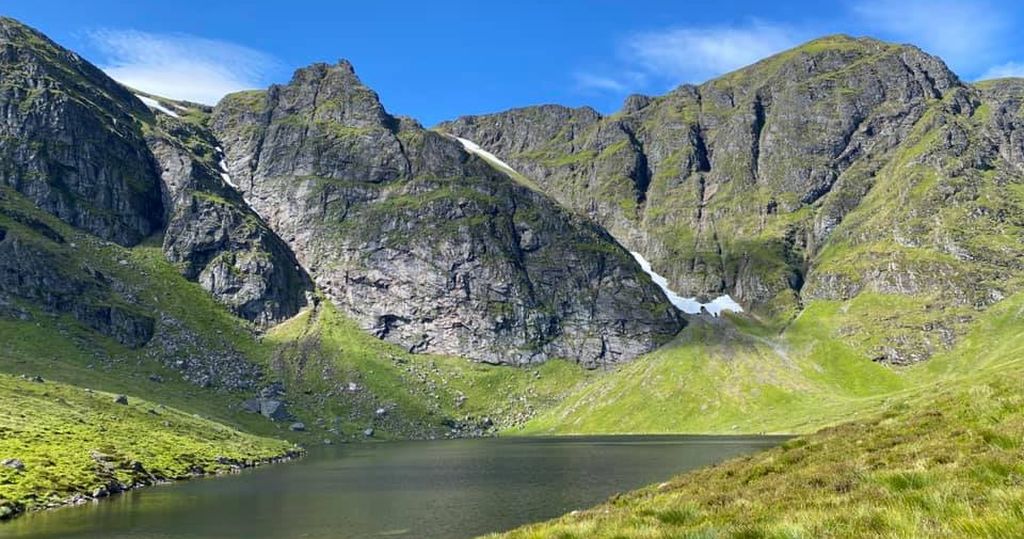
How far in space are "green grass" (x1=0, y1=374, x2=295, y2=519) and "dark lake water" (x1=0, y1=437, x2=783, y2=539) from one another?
5546 millimetres

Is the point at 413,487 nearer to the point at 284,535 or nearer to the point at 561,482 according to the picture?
the point at 561,482

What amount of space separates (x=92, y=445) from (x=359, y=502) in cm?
5102

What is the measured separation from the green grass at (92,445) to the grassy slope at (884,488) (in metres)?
77.4

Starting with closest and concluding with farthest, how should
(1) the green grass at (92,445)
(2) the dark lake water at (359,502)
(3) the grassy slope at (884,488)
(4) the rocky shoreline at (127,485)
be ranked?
(3) the grassy slope at (884,488), (2) the dark lake water at (359,502), (4) the rocky shoreline at (127,485), (1) the green grass at (92,445)

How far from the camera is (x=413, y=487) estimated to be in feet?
327

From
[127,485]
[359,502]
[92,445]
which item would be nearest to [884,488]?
[359,502]

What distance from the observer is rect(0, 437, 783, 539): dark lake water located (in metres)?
64.8

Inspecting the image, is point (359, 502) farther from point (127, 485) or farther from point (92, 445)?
point (92, 445)

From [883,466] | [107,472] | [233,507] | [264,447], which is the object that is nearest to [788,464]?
[883,466]

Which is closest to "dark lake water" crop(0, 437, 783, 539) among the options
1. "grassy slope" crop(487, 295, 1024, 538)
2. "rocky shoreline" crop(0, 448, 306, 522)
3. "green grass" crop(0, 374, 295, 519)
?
"rocky shoreline" crop(0, 448, 306, 522)

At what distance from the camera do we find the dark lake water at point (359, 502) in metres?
64.8

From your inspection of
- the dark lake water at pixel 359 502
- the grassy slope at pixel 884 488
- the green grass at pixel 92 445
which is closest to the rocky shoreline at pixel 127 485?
the green grass at pixel 92 445

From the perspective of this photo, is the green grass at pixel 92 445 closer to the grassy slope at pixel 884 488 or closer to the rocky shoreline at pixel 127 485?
the rocky shoreline at pixel 127 485

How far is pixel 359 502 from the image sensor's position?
8375 centimetres
